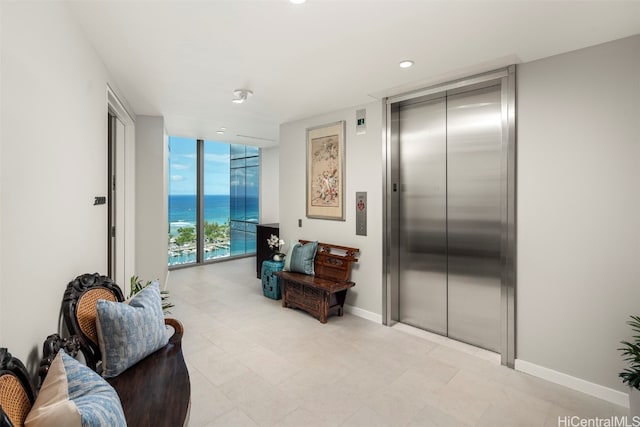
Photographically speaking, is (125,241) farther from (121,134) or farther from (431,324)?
(431,324)

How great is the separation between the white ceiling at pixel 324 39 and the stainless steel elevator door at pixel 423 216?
0.42m

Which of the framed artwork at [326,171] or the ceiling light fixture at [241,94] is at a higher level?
the ceiling light fixture at [241,94]

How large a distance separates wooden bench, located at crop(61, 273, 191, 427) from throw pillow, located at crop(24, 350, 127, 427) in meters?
0.28

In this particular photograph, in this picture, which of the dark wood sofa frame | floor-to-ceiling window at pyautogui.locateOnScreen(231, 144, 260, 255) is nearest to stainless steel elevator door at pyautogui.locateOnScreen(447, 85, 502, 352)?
the dark wood sofa frame

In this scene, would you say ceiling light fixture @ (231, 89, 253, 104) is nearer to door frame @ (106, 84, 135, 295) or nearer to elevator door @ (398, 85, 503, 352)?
door frame @ (106, 84, 135, 295)

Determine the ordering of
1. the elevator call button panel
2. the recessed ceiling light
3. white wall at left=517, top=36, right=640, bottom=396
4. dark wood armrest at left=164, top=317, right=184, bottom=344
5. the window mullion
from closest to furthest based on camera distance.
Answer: dark wood armrest at left=164, top=317, right=184, bottom=344 → white wall at left=517, top=36, right=640, bottom=396 → the recessed ceiling light → the elevator call button panel → the window mullion

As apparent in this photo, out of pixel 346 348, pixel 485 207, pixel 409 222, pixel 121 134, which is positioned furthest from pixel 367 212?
pixel 121 134

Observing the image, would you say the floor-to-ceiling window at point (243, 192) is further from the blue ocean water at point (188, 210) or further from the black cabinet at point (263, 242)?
the black cabinet at point (263, 242)

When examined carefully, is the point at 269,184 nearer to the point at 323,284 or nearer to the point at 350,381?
the point at 323,284

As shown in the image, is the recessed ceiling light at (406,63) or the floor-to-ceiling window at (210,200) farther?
the floor-to-ceiling window at (210,200)

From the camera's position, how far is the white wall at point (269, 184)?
7.15m

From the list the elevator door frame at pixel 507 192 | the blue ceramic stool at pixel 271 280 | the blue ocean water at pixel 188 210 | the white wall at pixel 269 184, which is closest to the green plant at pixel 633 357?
the elevator door frame at pixel 507 192

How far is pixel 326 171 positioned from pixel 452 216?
5.61ft

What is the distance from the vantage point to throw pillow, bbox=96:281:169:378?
1.67m
